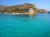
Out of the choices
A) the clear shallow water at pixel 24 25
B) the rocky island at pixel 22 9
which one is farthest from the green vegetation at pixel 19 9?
the clear shallow water at pixel 24 25

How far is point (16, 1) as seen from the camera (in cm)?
221

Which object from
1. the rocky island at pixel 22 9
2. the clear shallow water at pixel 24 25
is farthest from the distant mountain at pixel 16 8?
the clear shallow water at pixel 24 25

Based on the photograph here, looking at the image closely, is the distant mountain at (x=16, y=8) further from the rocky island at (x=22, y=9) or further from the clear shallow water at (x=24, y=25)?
the clear shallow water at (x=24, y=25)

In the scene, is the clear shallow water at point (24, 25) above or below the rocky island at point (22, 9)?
below

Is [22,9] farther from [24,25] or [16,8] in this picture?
[24,25]

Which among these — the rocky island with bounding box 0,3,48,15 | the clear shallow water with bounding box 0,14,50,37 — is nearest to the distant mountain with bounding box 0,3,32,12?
the rocky island with bounding box 0,3,48,15

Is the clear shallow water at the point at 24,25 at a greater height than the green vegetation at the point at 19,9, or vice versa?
the green vegetation at the point at 19,9

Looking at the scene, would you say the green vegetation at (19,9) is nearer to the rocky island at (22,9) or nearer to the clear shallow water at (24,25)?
the rocky island at (22,9)

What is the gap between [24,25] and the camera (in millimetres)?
2193

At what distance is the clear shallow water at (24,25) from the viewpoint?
2.16 metres

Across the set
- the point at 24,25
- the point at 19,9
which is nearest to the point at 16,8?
the point at 19,9

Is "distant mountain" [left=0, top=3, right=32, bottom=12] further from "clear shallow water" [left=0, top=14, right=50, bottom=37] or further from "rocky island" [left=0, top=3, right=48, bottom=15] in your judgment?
"clear shallow water" [left=0, top=14, right=50, bottom=37]

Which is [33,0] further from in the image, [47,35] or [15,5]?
[47,35]

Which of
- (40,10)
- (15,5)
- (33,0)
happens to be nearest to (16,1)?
(15,5)
